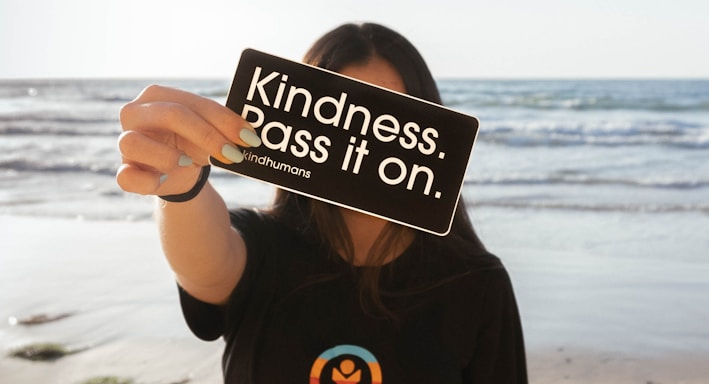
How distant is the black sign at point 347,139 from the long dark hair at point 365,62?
9.4 inches

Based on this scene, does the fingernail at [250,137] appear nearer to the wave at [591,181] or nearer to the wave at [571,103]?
the wave at [591,181]

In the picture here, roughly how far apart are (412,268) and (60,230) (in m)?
4.01

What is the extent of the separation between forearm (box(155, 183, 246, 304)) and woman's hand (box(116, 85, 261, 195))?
92 mm

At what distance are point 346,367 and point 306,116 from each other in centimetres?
40

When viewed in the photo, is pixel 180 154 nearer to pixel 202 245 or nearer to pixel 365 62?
pixel 202 245

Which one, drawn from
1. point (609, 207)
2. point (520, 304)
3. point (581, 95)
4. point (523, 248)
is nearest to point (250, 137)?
point (520, 304)

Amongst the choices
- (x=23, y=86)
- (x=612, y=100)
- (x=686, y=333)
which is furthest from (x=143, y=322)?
(x=23, y=86)

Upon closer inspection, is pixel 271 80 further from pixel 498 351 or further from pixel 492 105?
pixel 492 105

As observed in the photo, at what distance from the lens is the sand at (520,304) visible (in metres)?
2.93

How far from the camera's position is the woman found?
1133 millimetres

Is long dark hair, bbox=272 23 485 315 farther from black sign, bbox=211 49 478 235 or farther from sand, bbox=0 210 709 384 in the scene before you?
sand, bbox=0 210 709 384

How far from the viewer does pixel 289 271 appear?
119 centimetres

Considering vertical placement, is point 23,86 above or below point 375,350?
below

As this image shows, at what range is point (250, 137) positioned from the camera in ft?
2.96
